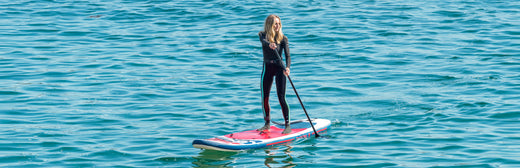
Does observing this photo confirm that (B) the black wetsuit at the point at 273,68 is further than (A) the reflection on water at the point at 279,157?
Yes

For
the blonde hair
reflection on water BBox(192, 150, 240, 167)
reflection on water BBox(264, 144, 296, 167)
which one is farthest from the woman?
reflection on water BBox(192, 150, 240, 167)

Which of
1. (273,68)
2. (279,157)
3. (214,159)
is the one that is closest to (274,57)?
(273,68)

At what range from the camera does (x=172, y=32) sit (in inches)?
993

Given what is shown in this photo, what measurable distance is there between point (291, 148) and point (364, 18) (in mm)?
14468

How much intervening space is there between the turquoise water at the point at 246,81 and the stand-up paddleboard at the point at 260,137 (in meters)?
0.21

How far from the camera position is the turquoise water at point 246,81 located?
Answer: 42.7 ft

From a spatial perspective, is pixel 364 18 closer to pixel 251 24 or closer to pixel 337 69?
pixel 251 24

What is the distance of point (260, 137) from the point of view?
13.7 meters

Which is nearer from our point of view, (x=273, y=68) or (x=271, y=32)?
(x=271, y=32)

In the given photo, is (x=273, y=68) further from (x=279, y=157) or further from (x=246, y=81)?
(x=246, y=81)

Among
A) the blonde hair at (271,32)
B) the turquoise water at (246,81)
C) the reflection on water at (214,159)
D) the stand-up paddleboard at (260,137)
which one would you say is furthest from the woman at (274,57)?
the reflection on water at (214,159)

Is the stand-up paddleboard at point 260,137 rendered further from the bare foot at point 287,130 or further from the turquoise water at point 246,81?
the turquoise water at point 246,81

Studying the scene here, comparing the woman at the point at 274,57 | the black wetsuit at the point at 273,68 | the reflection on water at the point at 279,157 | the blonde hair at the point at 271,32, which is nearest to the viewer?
the reflection on water at the point at 279,157

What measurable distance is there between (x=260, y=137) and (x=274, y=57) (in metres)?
1.48
